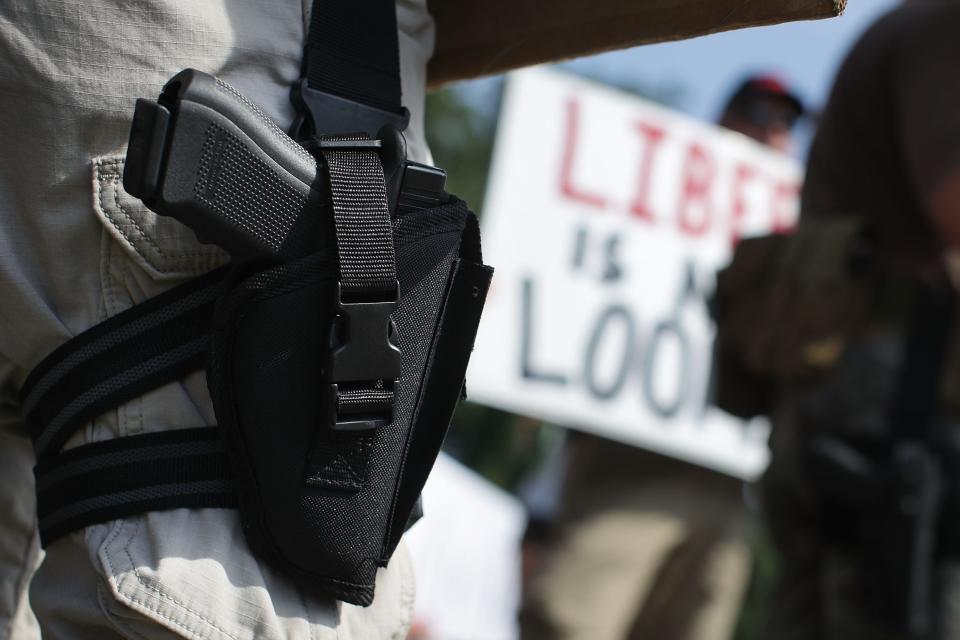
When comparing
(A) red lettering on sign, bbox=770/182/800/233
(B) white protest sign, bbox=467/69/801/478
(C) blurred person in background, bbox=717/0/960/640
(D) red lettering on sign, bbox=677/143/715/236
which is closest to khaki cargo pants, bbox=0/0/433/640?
(C) blurred person in background, bbox=717/0/960/640

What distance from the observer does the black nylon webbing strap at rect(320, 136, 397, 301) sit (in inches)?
29.3

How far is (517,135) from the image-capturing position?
10.1 feet

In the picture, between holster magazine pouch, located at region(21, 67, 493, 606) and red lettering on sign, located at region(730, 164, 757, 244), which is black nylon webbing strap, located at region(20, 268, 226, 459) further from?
red lettering on sign, located at region(730, 164, 757, 244)

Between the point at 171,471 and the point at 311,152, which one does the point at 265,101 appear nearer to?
the point at 311,152

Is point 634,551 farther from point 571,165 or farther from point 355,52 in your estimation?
point 355,52

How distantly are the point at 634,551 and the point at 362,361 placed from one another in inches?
67.7

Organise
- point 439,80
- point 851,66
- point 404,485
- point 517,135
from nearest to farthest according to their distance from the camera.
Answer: point 404,485
point 439,80
point 851,66
point 517,135

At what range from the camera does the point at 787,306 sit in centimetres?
188

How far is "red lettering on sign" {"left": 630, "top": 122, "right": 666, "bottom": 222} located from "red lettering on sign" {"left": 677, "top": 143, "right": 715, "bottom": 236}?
141 mm

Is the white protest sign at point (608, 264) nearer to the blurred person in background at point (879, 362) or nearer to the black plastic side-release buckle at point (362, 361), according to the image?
the blurred person in background at point (879, 362)

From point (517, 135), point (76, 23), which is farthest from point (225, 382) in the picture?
point (517, 135)

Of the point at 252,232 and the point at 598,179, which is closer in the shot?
the point at 252,232

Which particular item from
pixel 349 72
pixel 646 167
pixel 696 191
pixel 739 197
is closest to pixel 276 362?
pixel 349 72

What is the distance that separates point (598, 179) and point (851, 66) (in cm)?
135
